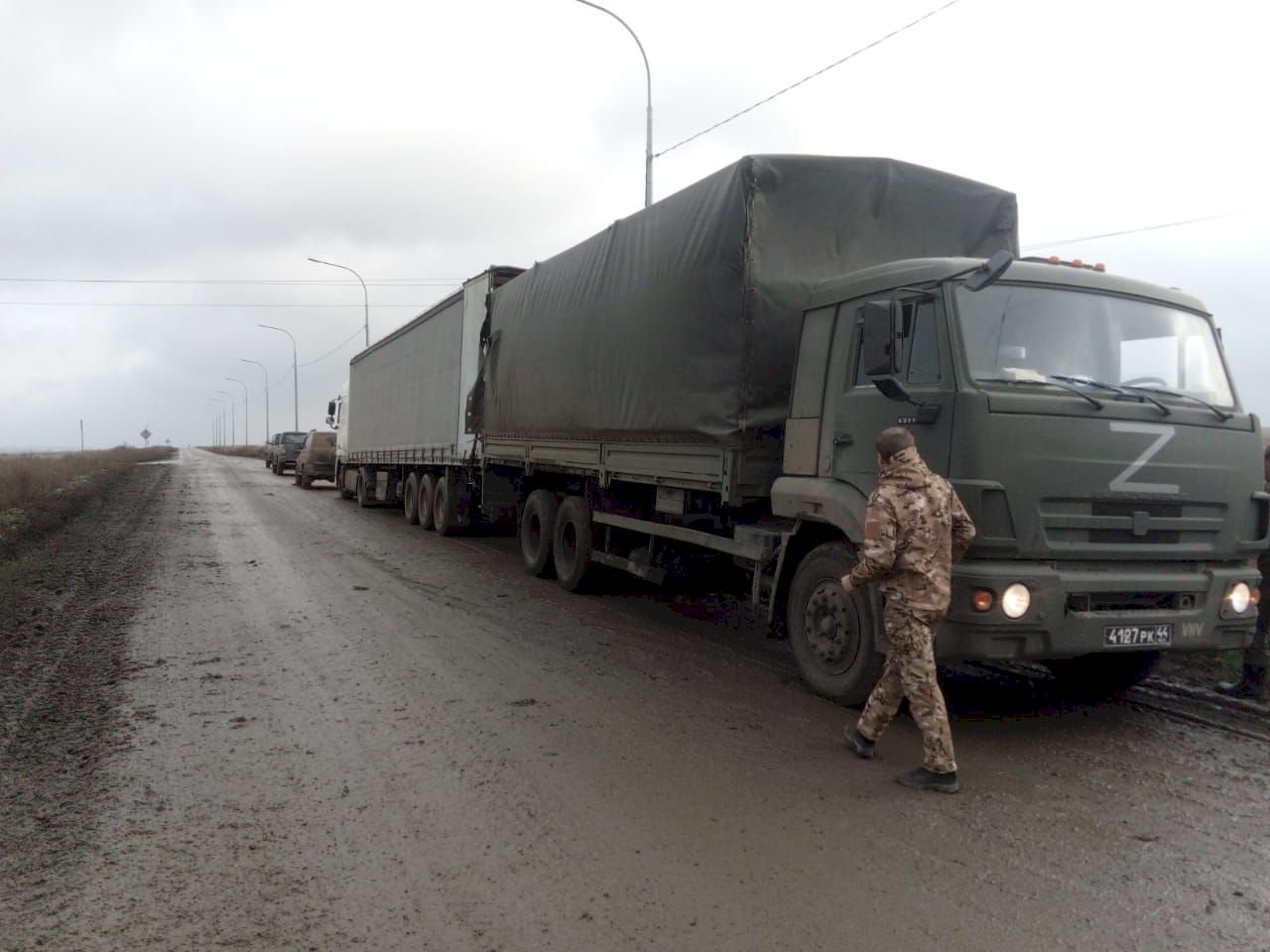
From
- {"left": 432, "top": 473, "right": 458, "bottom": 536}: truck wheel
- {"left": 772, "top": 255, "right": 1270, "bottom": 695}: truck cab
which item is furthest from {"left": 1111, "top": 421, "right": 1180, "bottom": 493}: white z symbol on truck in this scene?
{"left": 432, "top": 473, "right": 458, "bottom": 536}: truck wheel

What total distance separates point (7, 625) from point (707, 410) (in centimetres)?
611

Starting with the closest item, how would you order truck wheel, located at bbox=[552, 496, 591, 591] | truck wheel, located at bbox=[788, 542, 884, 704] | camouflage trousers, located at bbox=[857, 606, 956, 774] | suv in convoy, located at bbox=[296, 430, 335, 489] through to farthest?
camouflage trousers, located at bbox=[857, 606, 956, 774] < truck wheel, located at bbox=[788, 542, 884, 704] < truck wheel, located at bbox=[552, 496, 591, 591] < suv in convoy, located at bbox=[296, 430, 335, 489]

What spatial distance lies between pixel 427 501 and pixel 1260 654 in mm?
13585

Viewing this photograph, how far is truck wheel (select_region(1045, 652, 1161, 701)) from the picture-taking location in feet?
19.3

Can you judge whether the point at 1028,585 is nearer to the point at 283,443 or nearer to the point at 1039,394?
the point at 1039,394

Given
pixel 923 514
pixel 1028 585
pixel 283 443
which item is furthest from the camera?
pixel 283 443

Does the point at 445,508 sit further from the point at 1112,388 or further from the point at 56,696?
the point at 1112,388

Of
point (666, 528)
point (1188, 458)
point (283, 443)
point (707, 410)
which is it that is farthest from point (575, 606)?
point (283, 443)

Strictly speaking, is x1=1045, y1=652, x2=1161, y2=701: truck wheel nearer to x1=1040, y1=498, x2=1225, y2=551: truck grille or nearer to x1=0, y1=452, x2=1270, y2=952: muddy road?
x1=0, y1=452, x2=1270, y2=952: muddy road

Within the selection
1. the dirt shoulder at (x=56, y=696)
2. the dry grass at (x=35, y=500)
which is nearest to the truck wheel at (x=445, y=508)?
the dirt shoulder at (x=56, y=696)

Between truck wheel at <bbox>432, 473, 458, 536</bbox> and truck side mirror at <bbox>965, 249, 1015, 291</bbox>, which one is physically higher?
truck side mirror at <bbox>965, 249, 1015, 291</bbox>

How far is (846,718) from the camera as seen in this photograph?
5.48 metres

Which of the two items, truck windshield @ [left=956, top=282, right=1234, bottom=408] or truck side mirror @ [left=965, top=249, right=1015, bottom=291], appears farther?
truck windshield @ [left=956, top=282, right=1234, bottom=408]

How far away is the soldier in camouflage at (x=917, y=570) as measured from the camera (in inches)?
171
